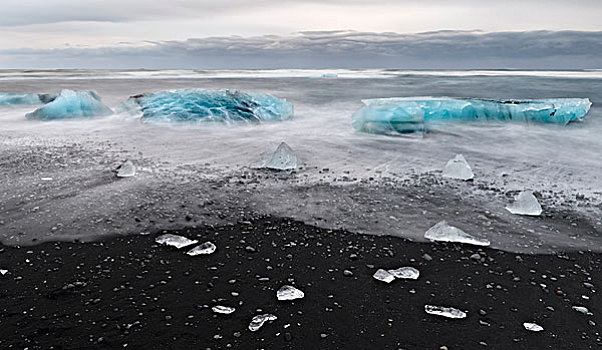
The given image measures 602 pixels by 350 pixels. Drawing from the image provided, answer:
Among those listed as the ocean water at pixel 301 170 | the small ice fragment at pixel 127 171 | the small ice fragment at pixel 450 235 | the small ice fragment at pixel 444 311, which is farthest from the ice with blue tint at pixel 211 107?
the small ice fragment at pixel 444 311

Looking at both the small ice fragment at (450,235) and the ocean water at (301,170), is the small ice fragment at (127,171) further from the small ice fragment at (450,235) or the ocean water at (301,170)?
the small ice fragment at (450,235)

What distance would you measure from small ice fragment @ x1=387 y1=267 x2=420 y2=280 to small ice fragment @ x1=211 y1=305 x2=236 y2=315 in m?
0.95

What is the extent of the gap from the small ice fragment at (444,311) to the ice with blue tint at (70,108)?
8.93 m

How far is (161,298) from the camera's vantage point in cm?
223

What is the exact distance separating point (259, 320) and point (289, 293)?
274 millimetres

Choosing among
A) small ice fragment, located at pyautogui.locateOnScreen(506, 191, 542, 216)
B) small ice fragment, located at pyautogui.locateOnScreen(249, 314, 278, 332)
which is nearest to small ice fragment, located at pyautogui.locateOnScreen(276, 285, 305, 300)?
small ice fragment, located at pyautogui.locateOnScreen(249, 314, 278, 332)

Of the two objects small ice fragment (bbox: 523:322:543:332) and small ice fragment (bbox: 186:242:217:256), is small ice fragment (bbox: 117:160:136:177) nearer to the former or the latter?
small ice fragment (bbox: 186:242:217:256)

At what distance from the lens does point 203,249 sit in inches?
110

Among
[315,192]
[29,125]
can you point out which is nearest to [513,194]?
[315,192]

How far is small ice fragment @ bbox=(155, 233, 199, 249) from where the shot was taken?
9.40ft

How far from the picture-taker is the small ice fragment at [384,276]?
2.46 m

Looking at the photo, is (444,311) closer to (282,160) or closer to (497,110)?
(282,160)

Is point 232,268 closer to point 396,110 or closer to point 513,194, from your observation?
point 513,194

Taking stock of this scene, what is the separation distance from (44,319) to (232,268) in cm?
96
